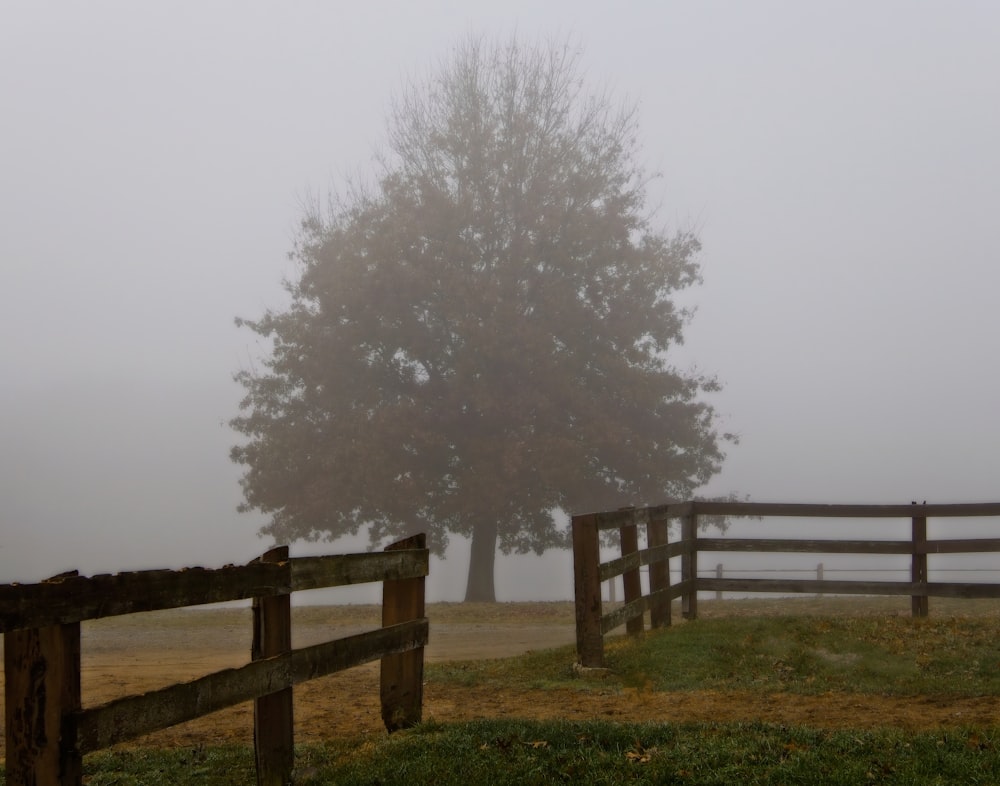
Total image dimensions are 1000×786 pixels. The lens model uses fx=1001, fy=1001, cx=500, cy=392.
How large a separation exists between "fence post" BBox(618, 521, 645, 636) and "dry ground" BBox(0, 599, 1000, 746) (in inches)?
87.4

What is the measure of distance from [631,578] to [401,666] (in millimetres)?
5996

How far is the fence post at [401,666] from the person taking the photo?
25.6ft

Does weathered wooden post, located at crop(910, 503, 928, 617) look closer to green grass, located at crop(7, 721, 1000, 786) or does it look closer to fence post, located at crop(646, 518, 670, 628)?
fence post, located at crop(646, 518, 670, 628)

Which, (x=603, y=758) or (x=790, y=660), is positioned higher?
(x=603, y=758)

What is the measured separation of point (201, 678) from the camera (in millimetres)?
5496

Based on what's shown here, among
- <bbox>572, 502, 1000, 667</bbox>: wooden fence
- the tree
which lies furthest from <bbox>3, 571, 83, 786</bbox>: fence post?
the tree

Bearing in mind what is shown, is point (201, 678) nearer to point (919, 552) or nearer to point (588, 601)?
point (588, 601)

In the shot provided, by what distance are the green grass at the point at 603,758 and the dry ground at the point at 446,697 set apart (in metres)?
0.90

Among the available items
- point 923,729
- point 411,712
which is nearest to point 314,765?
point 411,712

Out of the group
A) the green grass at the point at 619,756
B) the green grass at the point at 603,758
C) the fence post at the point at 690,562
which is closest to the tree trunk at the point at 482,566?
the fence post at the point at 690,562

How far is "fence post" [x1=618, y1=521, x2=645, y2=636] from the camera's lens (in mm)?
13023

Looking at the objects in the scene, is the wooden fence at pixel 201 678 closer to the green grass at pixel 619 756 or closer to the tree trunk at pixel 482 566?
the green grass at pixel 619 756

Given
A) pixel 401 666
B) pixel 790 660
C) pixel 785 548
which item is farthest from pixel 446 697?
pixel 785 548

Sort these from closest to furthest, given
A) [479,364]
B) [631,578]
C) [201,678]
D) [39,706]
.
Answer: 1. [39,706]
2. [201,678]
3. [631,578]
4. [479,364]
